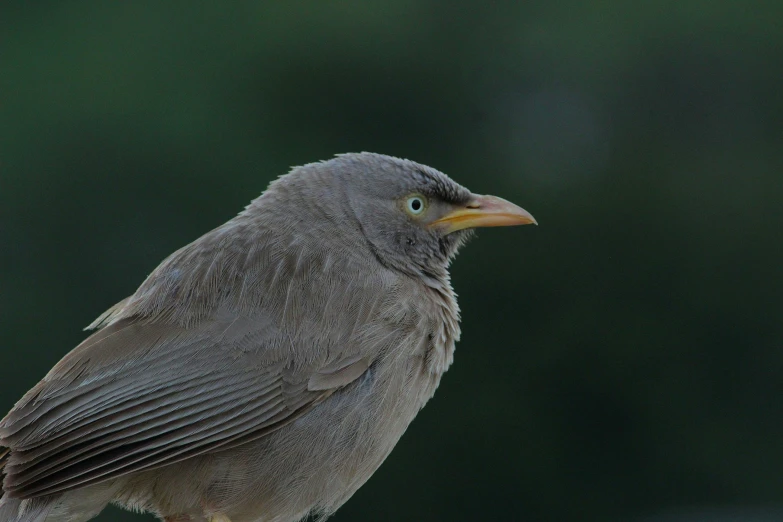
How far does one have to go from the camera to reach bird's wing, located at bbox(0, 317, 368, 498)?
3457 mm

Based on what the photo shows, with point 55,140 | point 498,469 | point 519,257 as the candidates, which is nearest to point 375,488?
point 498,469

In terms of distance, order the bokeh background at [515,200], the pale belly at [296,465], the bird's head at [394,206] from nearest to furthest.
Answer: the pale belly at [296,465]
the bird's head at [394,206]
the bokeh background at [515,200]

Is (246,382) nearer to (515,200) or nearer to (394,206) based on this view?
(394,206)

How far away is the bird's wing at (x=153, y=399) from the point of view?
3457 millimetres

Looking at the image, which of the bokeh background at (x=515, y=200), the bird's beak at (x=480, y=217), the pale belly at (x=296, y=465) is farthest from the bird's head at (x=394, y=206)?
the bokeh background at (x=515, y=200)

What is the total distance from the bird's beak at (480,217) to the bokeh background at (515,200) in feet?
22.5

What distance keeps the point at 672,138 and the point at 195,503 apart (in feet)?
38.0

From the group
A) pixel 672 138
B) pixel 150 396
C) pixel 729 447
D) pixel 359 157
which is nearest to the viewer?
pixel 150 396

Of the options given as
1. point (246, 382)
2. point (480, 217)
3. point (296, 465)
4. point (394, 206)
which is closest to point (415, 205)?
point (394, 206)

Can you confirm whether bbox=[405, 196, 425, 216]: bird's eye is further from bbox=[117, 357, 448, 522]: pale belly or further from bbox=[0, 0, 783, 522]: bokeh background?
bbox=[0, 0, 783, 522]: bokeh background

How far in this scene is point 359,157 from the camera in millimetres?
4422

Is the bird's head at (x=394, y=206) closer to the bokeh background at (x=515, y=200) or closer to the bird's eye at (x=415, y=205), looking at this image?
the bird's eye at (x=415, y=205)

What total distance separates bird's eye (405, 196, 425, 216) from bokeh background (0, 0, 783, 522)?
6979mm

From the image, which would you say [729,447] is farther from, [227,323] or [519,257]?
[227,323]
